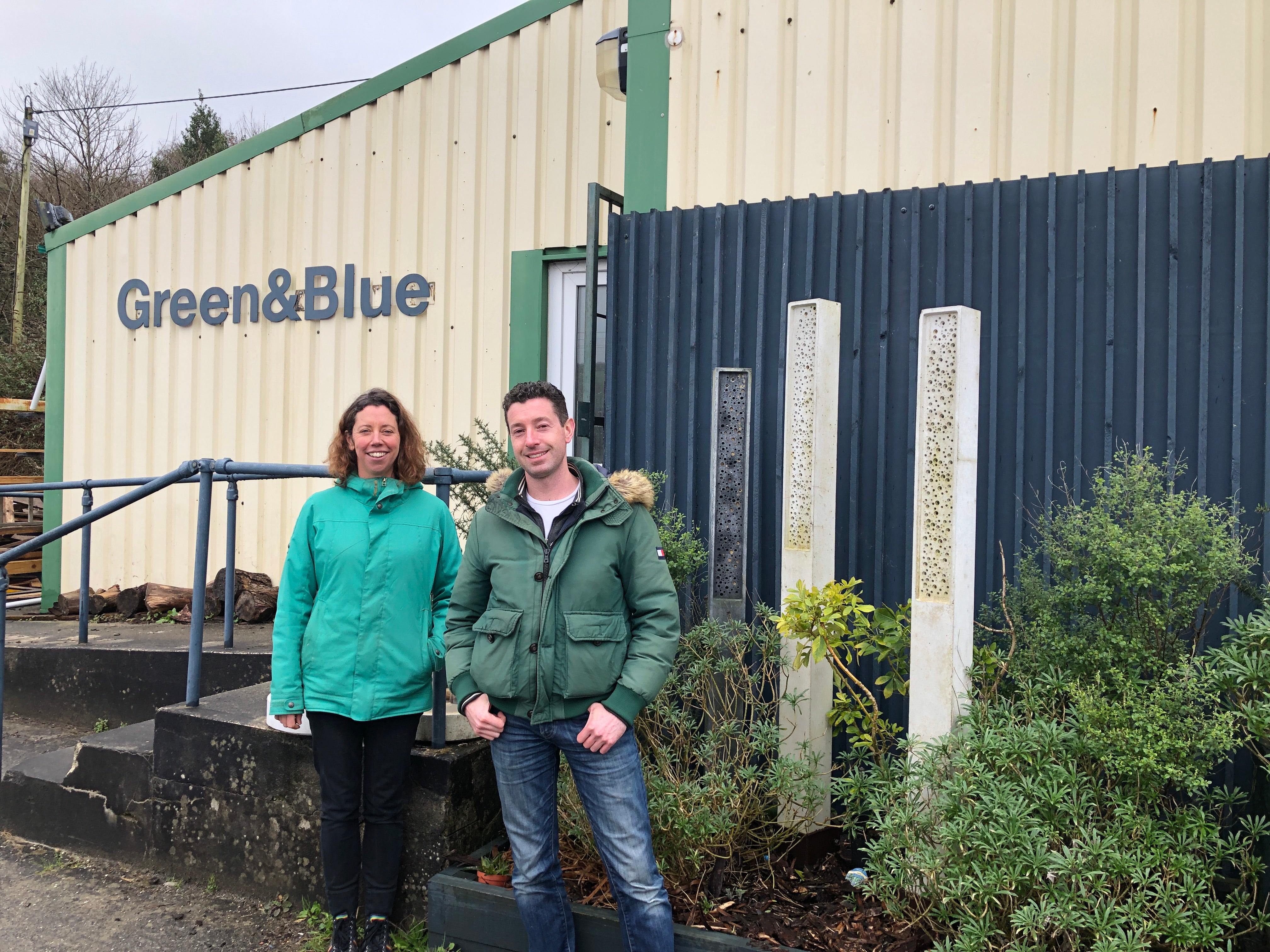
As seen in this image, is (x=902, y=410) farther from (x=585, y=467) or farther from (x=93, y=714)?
(x=93, y=714)

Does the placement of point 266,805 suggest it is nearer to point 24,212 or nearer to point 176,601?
point 176,601

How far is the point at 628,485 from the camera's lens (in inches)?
116

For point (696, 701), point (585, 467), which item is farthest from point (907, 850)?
point (585, 467)

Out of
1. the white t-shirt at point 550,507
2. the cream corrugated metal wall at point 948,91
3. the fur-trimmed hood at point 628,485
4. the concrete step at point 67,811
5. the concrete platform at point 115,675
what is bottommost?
the concrete step at point 67,811

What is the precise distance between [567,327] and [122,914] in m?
4.35

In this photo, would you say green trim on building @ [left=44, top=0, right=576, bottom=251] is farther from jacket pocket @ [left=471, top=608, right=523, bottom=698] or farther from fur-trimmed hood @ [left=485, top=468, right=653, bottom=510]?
jacket pocket @ [left=471, top=608, right=523, bottom=698]

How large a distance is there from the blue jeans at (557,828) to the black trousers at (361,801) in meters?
0.53

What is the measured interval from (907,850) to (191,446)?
22.7ft

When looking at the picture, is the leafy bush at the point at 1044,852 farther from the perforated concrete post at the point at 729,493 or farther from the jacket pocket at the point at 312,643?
the jacket pocket at the point at 312,643

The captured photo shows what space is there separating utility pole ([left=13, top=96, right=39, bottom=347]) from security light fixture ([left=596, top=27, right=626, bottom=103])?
19.7 meters

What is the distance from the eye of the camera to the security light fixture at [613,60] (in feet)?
18.7

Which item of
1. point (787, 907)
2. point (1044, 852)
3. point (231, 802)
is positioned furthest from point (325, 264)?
point (1044, 852)

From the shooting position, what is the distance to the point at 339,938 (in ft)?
10.3

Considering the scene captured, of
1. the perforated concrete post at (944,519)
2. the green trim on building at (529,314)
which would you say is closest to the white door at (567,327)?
the green trim on building at (529,314)
